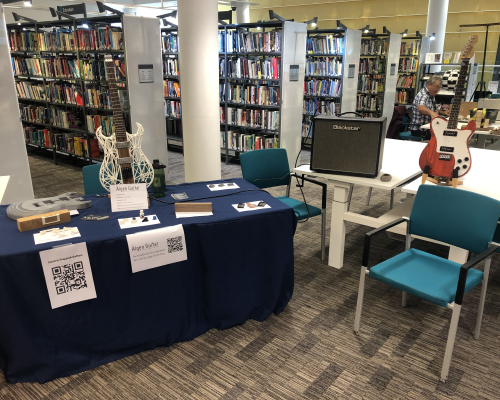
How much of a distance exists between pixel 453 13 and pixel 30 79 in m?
9.01

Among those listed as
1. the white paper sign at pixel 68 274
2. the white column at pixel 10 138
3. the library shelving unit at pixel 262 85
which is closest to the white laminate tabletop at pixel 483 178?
the white paper sign at pixel 68 274

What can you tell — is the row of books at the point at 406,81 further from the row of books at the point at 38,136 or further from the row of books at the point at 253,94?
the row of books at the point at 38,136

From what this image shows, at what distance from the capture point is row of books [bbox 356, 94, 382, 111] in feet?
24.9

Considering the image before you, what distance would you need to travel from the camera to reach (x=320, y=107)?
6.94 m

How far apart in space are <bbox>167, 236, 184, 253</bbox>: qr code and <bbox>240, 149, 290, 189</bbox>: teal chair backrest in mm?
1243

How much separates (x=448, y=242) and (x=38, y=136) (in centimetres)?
654

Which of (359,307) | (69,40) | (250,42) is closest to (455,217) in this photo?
(359,307)

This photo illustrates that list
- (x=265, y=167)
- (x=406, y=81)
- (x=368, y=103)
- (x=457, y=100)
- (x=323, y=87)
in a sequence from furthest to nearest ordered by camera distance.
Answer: (x=406, y=81) < (x=368, y=103) < (x=323, y=87) < (x=265, y=167) < (x=457, y=100)

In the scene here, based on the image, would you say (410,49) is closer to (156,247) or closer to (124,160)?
(124,160)

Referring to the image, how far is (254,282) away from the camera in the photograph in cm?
256

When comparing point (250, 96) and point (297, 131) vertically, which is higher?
point (250, 96)

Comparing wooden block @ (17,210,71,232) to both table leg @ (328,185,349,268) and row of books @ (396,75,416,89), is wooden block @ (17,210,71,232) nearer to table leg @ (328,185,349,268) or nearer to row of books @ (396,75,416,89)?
table leg @ (328,185,349,268)

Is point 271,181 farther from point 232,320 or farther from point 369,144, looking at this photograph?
point 232,320

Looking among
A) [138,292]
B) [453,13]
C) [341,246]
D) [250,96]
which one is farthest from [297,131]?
[453,13]
